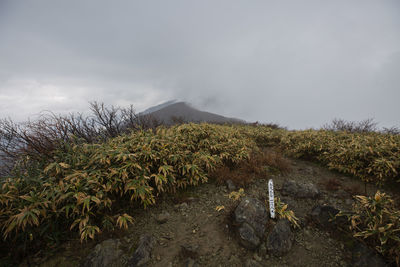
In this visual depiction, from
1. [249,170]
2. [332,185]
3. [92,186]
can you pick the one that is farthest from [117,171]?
[332,185]

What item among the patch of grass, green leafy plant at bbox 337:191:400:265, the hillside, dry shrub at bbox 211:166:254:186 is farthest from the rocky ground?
the hillside

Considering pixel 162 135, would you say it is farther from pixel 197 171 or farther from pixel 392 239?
pixel 392 239

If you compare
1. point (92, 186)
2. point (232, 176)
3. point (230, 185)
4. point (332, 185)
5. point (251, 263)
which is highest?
point (92, 186)

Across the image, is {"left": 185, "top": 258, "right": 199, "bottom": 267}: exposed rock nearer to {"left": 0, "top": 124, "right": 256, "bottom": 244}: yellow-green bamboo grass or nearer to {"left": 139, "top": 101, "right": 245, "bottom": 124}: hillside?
{"left": 0, "top": 124, "right": 256, "bottom": 244}: yellow-green bamboo grass

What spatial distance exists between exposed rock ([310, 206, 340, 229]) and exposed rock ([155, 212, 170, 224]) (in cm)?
258

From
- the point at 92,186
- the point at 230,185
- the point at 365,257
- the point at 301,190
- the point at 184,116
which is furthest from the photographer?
the point at 184,116

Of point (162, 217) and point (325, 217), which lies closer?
point (325, 217)

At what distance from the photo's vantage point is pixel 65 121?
4.30 metres

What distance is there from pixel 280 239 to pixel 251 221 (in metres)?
0.43

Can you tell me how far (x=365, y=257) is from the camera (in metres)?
1.90

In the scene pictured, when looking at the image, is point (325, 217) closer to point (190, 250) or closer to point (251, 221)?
point (251, 221)

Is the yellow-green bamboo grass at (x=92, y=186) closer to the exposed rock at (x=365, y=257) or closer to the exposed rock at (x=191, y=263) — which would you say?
the exposed rock at (x=191, y=263)

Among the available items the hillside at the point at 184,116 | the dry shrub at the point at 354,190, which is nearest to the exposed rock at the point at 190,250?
the dry shrub at the point at 354,190

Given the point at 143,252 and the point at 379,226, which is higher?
the point at 379,226
